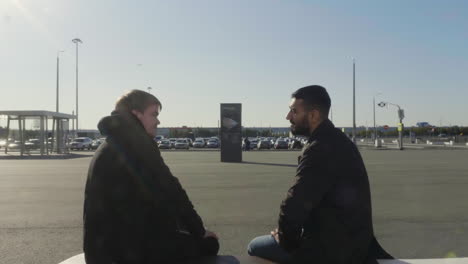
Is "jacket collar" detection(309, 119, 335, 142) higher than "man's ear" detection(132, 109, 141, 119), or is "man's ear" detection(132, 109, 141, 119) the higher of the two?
"man's ear" detection(132, 109, 141, 119)

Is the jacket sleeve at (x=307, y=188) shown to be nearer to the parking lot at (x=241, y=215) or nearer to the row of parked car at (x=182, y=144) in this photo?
the parking lot at (x=241, y=215)

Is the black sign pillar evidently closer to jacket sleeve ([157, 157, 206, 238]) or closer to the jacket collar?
jacket sleeve ([157, 157, 206, 238])

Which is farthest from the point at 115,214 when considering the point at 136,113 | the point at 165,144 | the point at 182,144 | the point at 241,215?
the point at 165,144

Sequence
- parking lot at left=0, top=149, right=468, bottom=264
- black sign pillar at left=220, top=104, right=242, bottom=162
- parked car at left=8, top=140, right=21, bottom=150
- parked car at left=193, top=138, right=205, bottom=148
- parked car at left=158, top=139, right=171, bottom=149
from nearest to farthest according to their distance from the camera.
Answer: parking lot at left=0, top=149, right=468, bottom=264 < black sign pillar at left=220, top=104, right=242, bottom=162 < parked car at left=8, top=140, right=21, bottom=150 < parked car at left=158, top=139, right=171, bottom=149 < parked car at left=193, top=138, right=205, bottom=148

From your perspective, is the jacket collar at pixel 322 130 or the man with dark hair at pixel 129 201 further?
the jacket collar at pixel 322 130

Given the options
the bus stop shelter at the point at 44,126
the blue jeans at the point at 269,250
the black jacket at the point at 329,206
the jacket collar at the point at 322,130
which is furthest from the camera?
the bus stop shelter at the point at 44,126

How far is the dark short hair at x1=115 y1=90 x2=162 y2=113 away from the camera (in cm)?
295

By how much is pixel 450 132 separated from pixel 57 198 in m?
141

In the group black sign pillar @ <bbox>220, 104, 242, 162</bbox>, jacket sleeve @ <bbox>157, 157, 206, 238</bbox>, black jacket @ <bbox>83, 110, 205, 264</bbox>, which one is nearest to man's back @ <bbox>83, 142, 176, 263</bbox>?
black jacket @ <bbox>83, 110, 205, 264</bbox>

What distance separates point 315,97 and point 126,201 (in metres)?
1.45

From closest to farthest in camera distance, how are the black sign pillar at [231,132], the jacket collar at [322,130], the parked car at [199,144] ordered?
1. the jacket collar at [322,130]
2. the black sign pillar at [231,132]
3. the parked car at [199,144]

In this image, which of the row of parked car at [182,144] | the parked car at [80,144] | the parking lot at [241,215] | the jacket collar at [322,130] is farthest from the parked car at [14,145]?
the jacket collar at [322,130]

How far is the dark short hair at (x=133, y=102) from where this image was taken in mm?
2951

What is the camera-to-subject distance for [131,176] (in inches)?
108
